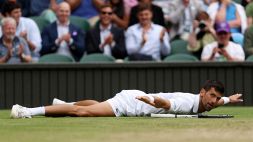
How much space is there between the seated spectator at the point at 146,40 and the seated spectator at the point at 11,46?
214 centimetres

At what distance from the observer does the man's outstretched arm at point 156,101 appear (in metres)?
12.0

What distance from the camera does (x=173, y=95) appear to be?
12.9m

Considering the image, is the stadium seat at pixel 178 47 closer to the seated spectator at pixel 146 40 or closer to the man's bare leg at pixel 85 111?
the seated spectator at pixel 146 40

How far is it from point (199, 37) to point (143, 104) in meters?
6.24

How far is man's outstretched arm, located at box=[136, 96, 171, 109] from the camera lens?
39.4 ft

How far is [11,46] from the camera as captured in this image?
1833 centimetres

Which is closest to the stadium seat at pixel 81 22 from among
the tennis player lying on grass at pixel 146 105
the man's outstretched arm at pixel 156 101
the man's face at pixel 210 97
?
the tennis player lying on grass at pixel 146 105

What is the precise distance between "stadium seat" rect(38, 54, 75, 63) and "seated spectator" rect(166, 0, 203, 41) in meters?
2.63

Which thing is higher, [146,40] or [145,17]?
[145,17]

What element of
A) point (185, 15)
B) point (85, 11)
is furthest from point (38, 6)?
point (185, 15)

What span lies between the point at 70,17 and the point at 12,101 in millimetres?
2618

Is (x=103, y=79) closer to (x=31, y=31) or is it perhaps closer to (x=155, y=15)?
(x=31, y=31)

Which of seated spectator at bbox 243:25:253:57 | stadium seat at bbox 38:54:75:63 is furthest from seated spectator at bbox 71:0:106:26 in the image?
seated spectator at bbox 243:25:253:57

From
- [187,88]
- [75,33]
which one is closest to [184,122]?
[187,88]
